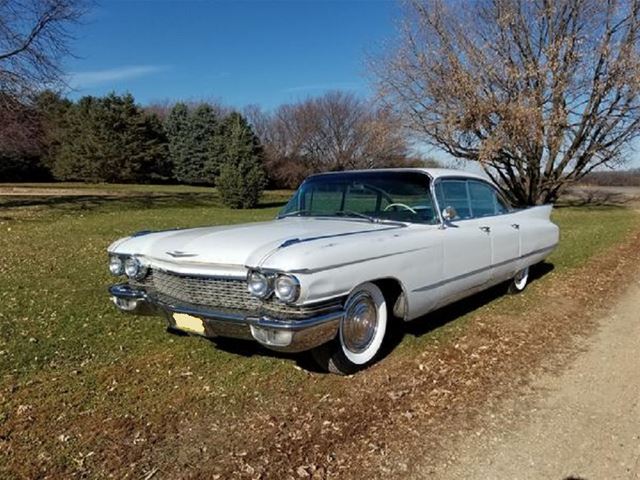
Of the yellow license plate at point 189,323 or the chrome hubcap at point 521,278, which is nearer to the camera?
the yellow license plate at point 189,323

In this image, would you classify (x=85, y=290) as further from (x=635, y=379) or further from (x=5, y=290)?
(x=635, y=379)

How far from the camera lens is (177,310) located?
13.0 feet

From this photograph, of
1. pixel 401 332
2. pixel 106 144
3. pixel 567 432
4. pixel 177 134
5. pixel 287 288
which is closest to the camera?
pixel 567 432

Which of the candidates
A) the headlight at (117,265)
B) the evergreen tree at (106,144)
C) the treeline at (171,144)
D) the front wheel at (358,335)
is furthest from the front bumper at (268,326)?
the evergreen tree at (106,144)

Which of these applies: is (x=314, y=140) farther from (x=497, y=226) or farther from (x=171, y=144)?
(x=497, y=226)

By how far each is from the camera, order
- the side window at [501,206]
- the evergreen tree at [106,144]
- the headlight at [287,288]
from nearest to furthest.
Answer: the headlight at [287,288] → the side window at [501,206] → the evergreen tree at [106,144]

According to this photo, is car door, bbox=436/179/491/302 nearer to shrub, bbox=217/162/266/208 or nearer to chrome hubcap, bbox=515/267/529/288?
chrome hubcap, bbox=515/267/529/288

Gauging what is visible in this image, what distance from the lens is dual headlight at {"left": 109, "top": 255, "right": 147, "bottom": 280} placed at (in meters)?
4.28

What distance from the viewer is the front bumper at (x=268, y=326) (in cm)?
345

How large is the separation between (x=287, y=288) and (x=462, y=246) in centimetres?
232

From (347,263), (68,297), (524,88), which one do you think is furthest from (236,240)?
(524,88)

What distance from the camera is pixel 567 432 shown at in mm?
3297

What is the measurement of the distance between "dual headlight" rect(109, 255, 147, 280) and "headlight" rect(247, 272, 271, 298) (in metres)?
1.22

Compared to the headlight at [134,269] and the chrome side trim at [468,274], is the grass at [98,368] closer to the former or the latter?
the chrome side trim at [468,274]
